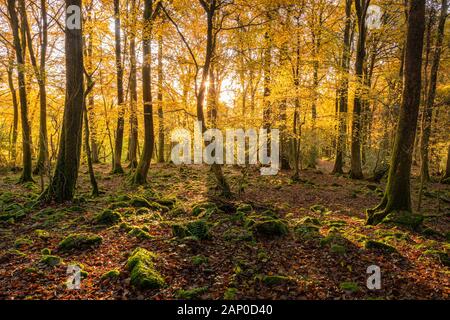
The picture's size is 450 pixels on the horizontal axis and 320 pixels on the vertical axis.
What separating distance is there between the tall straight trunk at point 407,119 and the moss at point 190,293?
5.49 m

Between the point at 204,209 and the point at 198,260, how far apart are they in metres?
3.32

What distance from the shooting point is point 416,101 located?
7387 millimetres

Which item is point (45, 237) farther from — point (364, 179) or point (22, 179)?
point (364, 179)

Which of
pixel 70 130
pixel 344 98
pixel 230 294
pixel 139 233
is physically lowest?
pixel 230 294

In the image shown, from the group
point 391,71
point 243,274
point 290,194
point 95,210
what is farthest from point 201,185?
point 391,71

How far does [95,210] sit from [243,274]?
5558mm

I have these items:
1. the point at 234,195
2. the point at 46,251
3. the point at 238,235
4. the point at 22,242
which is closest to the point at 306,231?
the point at 238,235

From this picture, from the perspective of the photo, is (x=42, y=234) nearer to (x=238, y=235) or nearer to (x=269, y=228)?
(x=238, y=235)

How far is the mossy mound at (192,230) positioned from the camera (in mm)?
6340

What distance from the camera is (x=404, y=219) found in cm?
720

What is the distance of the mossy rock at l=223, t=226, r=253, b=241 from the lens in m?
6.40

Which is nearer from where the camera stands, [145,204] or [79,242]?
[79,242]

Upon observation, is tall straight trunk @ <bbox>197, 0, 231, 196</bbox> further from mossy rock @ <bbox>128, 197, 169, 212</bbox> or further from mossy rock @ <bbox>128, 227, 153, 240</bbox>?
mossy rock @ <bbox>128, 227, 153, 240</bbox>

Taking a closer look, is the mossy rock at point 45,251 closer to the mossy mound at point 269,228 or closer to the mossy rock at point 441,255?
the mossy mound at point 269,228
